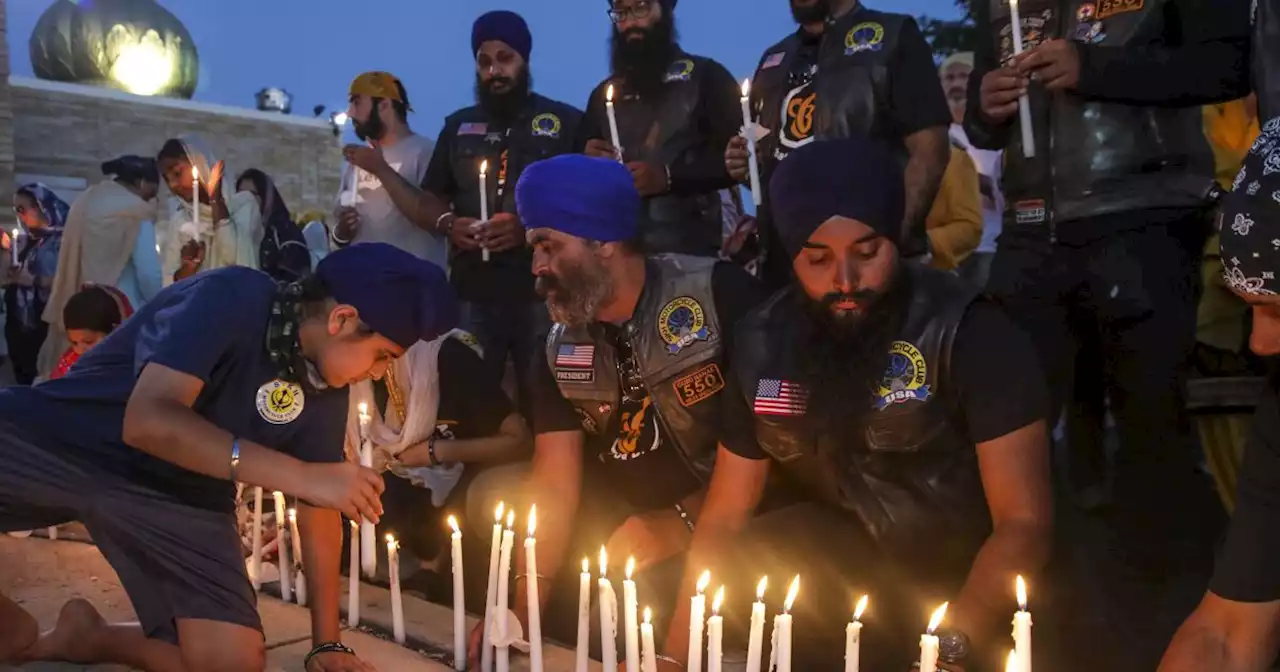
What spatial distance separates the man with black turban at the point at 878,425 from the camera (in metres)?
2.70

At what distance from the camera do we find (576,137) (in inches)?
200

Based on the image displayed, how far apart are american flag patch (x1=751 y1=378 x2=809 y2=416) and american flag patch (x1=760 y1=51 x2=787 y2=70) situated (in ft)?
5.62

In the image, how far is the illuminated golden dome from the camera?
2050 cm

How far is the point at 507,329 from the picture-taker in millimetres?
5051

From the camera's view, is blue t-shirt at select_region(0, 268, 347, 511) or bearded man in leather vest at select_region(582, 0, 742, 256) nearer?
blue t-shirt at select_region(0, 268, 347, 511)

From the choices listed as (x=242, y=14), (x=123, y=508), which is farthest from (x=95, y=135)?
(x=242, y=14)

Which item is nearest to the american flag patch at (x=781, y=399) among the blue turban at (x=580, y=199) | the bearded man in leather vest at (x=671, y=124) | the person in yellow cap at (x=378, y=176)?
the blue turban at (x=580, y=199)

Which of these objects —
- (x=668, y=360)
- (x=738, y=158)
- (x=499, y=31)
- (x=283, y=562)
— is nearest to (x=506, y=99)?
(x=499, y=31)

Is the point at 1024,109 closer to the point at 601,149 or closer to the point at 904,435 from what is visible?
the point at 904,435

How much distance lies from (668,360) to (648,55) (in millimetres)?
1848

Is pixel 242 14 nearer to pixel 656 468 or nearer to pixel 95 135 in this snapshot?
pixel 95 135

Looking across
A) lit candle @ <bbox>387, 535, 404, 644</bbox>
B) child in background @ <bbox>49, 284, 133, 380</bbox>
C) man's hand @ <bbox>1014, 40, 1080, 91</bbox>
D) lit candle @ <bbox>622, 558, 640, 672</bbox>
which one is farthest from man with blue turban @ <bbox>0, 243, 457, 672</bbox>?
child in background @ <bbox>49, 284, 133, 380</bbox>

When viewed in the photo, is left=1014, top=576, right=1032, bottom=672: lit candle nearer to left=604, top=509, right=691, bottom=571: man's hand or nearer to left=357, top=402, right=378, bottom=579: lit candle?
left=604, top=509, right=691, bottom=571: man's hand

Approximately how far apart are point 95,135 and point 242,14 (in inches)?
4318
